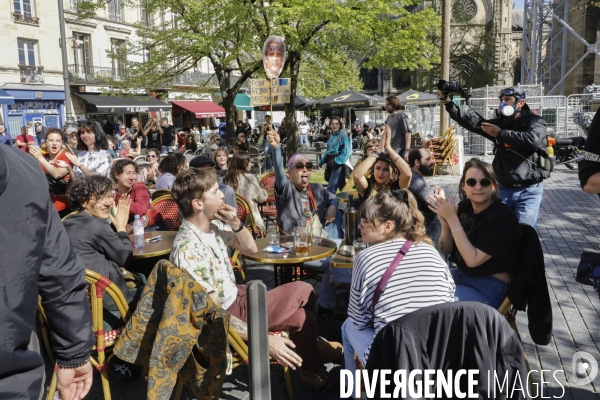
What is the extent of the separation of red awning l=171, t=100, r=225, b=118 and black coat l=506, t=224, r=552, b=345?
36.3 meters

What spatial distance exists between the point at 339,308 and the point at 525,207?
2022mm

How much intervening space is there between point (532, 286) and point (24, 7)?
31.3 meters

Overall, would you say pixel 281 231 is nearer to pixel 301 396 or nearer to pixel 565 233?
pixel 301 396

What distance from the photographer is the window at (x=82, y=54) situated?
31383mm

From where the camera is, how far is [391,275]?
253 centimetres

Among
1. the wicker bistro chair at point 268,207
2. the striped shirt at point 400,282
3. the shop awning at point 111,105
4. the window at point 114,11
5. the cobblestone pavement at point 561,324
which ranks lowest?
the cobblestone pavement at point 561,324

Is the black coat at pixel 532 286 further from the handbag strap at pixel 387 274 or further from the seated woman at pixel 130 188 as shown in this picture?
the seated woman at pixel 130 188

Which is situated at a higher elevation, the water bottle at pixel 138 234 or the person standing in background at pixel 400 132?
the person standing in background at pixel 400 132

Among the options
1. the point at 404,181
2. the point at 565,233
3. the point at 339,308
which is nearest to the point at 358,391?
the point at 339,308

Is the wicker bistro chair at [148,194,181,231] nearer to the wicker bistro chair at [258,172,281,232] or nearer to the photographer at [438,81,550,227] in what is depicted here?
the wicker bistro chair at [258,172,281,232]

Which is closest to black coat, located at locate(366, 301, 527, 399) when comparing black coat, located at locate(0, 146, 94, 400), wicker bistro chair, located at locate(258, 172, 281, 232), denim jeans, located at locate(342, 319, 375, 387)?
denim jeans, located at locate(342, 319, 375, 387)

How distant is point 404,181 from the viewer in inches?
184

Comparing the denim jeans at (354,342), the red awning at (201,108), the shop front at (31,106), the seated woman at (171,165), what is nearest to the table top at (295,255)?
the denim jeans at (354,342)

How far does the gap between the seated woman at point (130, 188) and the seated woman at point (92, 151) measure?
1095 millimetres
